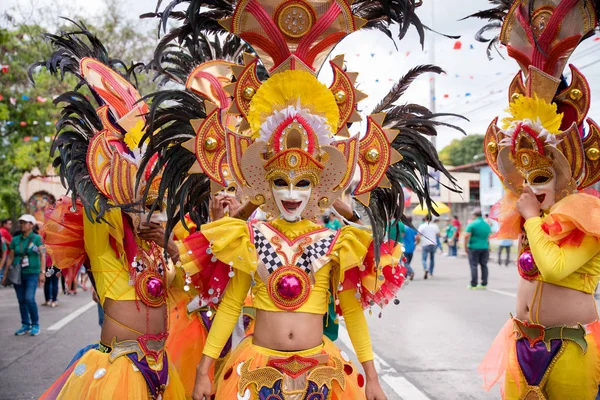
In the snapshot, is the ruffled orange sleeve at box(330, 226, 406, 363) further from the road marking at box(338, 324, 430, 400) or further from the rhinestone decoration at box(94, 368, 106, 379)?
the road marking at box(338, 324, 430, 400)

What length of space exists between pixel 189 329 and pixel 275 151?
1.82m

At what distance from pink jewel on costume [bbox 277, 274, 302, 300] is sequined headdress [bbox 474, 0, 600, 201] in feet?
6.21

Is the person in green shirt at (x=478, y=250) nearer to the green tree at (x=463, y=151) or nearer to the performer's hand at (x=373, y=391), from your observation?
the performer's hand at (x=373, y=391)

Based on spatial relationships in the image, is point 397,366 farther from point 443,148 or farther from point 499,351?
point 443,148

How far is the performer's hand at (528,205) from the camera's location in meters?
3.96

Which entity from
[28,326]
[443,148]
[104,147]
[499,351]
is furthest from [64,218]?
[443,148]

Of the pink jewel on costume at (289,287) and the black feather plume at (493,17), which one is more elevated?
the black feather plume at (493,17)

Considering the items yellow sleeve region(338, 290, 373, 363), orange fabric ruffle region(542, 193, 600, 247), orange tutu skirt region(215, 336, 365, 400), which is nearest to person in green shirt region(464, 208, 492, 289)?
orange fabric ruffle region(542, 193, 600, 247)

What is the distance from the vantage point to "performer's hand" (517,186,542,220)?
3957mm

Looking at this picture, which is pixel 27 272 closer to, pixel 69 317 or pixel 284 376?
pixel 69 317

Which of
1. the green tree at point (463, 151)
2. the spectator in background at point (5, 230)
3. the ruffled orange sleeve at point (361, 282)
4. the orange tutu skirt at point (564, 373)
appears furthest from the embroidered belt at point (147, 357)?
the green tree at point (463, 151)

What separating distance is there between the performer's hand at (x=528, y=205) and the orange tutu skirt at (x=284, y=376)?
5.39 feet

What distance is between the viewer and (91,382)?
3.51 m

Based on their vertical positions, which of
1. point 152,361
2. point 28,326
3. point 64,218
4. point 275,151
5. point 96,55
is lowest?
point 28,326
